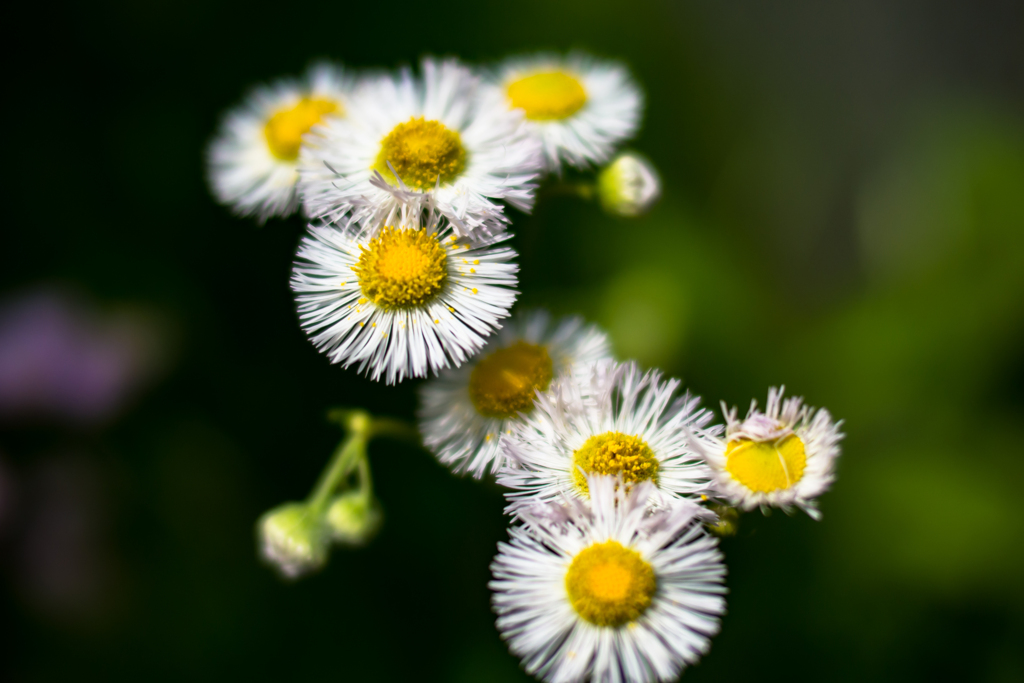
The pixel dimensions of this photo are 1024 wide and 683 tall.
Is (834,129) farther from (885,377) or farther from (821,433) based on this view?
(821,433)

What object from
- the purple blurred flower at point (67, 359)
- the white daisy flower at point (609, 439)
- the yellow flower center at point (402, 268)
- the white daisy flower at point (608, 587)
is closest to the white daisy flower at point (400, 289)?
the yellow flower center at point (402, 268)

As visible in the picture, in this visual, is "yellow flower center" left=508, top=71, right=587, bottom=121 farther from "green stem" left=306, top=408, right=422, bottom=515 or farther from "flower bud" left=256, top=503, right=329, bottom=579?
"flower bud" left=256, top=503, right=329, bottom=579

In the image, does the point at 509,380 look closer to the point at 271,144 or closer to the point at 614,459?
the point at 614,459

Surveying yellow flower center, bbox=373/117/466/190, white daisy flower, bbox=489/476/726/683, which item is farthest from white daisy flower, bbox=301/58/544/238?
white daisy flower, bbox=489/476/726/683

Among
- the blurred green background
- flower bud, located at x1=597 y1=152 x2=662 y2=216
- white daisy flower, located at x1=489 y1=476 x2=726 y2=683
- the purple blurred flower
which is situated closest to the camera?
white daisy flower, located at x1=489 y1=476 x2=726 y2=683

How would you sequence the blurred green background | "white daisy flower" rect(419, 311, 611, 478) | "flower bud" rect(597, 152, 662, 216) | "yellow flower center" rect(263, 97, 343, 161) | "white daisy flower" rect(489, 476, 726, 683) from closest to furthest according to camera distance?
1. "white daisy flower" rect(489, 476, 726, 683)
2. "white daisy flower" rect(419, 311, 611, 478)
3. "flower bud" rect(597, 152, 662, 216)
4. "yellow flower center" rect(263, 97, 343, 161)
5. the blurred green background

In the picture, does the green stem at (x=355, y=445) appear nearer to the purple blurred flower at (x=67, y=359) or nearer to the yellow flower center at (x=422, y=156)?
the yellow flower center at (x=422, y=156)
